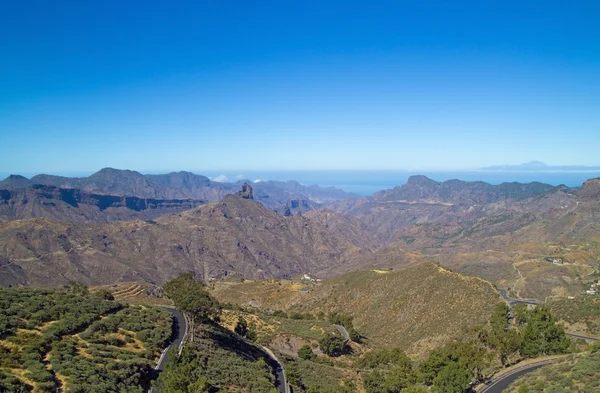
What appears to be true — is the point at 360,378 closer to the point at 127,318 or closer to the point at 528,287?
the point at 127,318

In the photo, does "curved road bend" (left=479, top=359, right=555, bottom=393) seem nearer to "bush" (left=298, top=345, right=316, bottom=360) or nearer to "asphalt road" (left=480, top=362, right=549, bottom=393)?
"asphalt road" (left=480, top=362, right=549, bottom=393)

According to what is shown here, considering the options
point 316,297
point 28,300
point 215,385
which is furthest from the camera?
point 316,297

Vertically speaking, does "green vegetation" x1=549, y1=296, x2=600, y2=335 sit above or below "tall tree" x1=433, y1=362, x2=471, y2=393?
below

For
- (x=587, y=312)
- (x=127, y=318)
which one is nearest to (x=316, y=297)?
(x=587, y=312)

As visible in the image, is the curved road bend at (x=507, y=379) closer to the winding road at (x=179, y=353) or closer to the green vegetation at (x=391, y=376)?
the green vegetation at (x=391, y=376)

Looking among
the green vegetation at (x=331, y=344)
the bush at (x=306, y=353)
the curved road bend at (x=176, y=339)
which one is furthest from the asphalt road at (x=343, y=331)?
the curved road bend at (x=176, y=339)

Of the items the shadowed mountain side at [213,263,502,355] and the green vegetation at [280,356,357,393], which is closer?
the green vegetation at [280,356,357,393]

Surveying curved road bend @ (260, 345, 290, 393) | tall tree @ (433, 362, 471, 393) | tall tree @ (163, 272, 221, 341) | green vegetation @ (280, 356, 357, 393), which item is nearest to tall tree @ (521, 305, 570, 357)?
tall tree @ (433, 362, 471, 393)

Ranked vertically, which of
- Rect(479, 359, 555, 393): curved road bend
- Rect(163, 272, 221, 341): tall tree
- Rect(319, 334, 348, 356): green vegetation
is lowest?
Rect(319, 334, 348, 356): green vegetation
